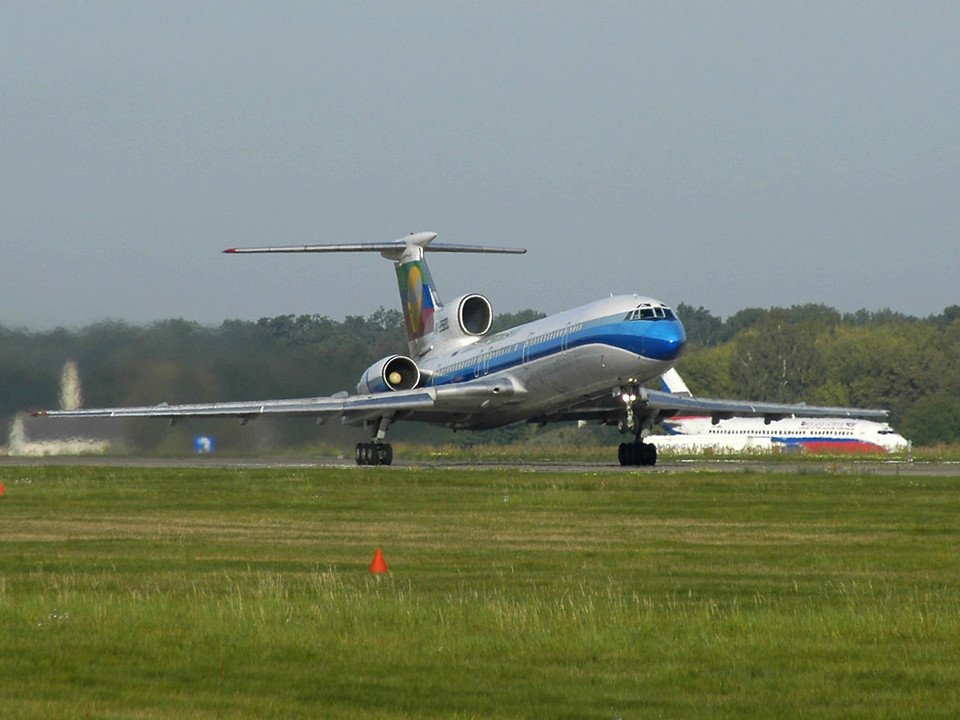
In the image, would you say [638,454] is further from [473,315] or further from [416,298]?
[416,298]

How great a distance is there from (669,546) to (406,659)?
33.0ft

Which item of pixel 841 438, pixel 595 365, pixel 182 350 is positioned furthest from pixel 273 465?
pixel 841 438

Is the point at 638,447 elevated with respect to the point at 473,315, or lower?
lower

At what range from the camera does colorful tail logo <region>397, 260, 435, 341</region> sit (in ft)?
187

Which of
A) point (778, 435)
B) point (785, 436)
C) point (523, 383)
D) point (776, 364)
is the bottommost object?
point (785, 436)

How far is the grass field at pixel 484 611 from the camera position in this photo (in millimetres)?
11906

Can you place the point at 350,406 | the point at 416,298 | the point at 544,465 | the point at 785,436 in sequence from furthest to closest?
the point at 785,436 → the point at 416,298 → the point at 544,465 → the point at 350,406

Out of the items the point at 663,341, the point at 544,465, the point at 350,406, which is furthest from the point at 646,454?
the point at 350,406

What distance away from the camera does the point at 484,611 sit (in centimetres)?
1556

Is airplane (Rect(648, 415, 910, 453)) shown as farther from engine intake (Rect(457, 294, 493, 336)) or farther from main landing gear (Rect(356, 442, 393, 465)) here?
main landing gear (Rect(356, 442, 393, 465))

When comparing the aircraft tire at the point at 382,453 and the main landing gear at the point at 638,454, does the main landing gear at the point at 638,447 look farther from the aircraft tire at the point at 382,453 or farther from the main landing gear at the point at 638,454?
the aircraft tire at the point at 382,453

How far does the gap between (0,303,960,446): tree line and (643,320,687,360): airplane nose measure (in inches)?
575

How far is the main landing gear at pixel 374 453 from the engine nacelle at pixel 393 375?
9.69 feet

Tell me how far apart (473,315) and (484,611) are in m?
39.2
